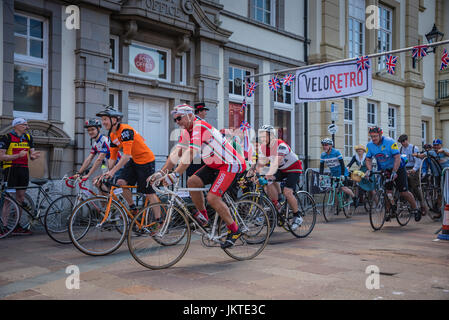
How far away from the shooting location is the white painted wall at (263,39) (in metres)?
13.7

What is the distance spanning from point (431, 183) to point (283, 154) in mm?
5124

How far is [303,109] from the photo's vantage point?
16.4 metres

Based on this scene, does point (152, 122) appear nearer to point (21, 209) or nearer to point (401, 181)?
point (21, 209)

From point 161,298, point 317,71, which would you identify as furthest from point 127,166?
point 317,71

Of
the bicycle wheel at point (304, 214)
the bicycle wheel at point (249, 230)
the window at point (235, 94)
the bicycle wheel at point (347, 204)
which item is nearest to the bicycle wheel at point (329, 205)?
the bicycle wheel at point (347, 204)


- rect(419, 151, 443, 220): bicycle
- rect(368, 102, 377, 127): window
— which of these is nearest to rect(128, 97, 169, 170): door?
rect(419, 151, 443, 220): bicycle

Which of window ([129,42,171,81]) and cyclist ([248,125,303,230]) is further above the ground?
window ([129,42,171,81])

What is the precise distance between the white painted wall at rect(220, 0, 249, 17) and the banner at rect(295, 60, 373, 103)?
3.91 m

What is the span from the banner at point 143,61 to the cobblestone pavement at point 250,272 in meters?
5.59

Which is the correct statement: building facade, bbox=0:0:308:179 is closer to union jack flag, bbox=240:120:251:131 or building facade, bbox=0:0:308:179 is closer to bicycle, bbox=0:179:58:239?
union jack flag, bbox=240:120:251:131

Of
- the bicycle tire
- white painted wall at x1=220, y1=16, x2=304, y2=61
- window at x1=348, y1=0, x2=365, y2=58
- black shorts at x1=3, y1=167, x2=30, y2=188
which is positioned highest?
window at x1=348, y1=0, x2=365, y2=58

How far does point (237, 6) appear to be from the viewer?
45.2ft

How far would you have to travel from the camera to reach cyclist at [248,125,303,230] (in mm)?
7457
